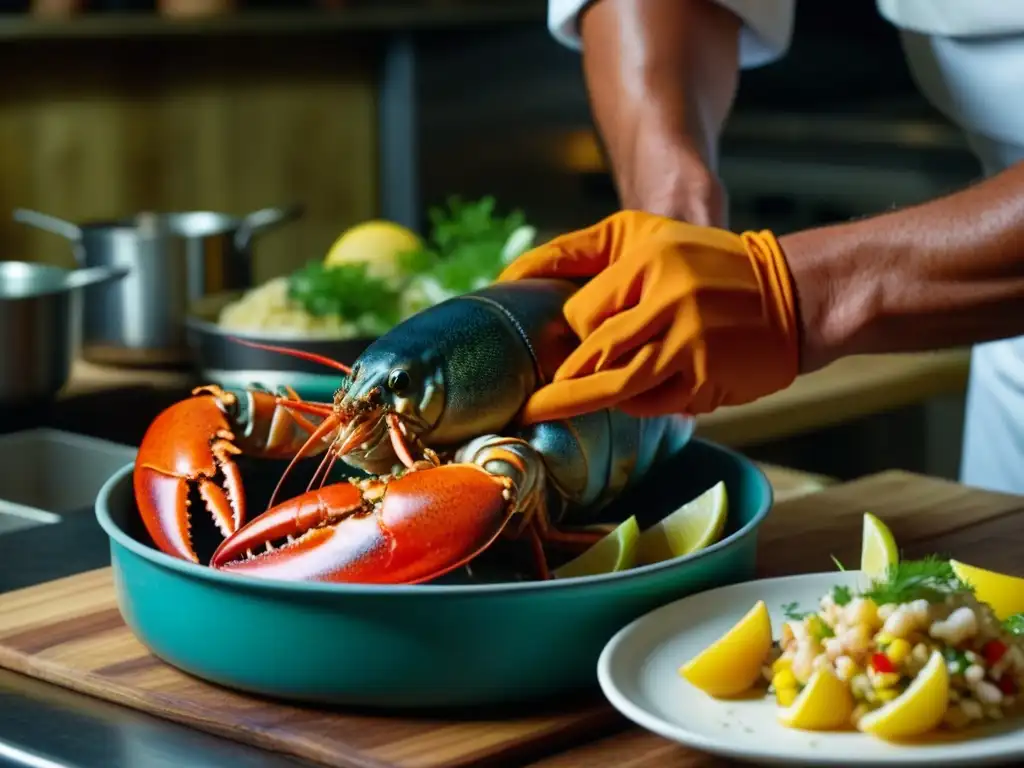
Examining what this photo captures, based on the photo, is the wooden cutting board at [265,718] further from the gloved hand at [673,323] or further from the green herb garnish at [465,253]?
the green herb garnish at [465,253]

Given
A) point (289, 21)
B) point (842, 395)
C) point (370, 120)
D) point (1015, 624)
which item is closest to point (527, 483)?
point (1015, 624)

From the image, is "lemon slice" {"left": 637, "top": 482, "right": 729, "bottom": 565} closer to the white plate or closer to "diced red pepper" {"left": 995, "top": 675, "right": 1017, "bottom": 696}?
the white plate

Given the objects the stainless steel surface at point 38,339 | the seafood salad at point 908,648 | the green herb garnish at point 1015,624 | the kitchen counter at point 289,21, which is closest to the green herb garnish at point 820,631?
the seafood salad at point 908,648

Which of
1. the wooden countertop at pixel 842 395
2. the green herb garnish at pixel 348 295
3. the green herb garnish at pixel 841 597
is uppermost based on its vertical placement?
the green herb garnish at pixel 841 597

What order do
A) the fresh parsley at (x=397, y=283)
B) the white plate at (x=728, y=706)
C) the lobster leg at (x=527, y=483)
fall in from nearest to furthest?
the white plate at (x=728, y=706) → the lobster leg at (x=527, y=483) → the fresh parsley at (x=397, y=283)

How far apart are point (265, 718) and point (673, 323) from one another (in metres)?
0.38

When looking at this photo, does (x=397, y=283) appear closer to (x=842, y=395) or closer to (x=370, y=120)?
(x=842, y=395)

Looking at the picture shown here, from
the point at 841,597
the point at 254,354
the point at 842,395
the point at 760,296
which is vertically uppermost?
the point at 760,296

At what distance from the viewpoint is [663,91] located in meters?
1.65

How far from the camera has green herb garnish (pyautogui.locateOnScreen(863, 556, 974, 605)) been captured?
872 millimetres

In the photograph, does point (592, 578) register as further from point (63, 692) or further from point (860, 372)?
point (860, 372)

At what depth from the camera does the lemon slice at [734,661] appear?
2.94 feet

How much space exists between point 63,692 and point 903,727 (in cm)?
51

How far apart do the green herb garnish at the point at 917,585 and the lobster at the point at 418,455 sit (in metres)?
0.23
